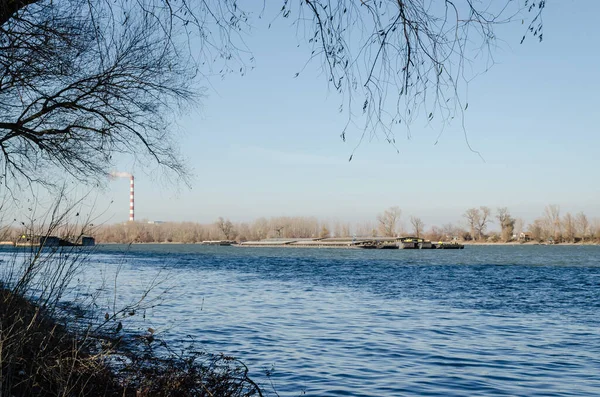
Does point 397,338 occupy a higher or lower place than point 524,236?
lower

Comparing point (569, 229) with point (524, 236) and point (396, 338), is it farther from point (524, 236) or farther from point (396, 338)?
point (396, 338)

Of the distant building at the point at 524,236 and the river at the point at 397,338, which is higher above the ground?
the distant building at the point at 524,236

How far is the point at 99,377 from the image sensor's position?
6273 mm

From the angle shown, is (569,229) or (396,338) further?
(569,229)

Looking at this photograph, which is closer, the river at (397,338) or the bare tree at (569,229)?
the river at (397,338)

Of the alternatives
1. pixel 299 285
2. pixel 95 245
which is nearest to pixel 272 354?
pixel 95 245

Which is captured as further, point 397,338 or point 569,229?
point 569,229

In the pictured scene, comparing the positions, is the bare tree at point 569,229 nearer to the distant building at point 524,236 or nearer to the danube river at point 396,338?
the distant building at point 524,236

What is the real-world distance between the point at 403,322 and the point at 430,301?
776 cm

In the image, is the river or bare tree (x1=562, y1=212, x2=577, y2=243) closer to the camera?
the river

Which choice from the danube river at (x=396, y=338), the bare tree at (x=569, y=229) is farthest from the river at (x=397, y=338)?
the bare tree at (x=569, y=229)

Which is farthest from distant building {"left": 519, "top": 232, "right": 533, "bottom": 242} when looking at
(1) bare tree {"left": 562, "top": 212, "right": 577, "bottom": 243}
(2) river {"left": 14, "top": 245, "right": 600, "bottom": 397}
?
(2) river {"left": 14, "top": 245, "right": 600, "bottom": 397}

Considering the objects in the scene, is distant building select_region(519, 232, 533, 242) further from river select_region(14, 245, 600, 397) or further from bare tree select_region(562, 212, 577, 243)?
river select_region(14, 245, 600, 397)

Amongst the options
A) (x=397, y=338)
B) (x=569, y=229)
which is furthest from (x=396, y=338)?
(x=569, y=229)
